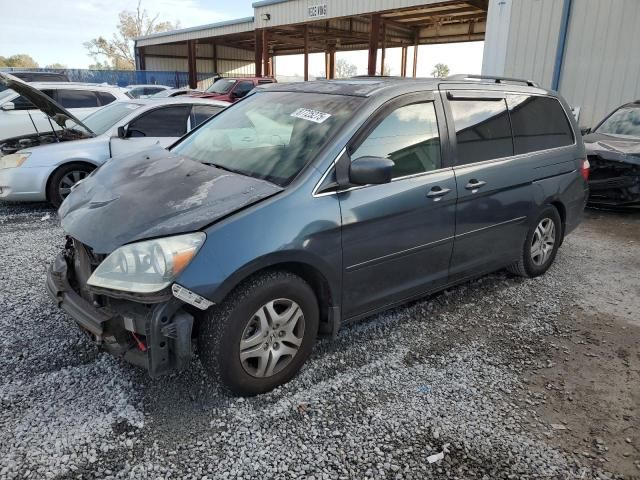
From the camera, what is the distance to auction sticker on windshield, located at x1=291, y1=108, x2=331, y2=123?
314 centimetres

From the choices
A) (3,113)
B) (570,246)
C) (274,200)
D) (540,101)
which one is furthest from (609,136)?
(3,113)

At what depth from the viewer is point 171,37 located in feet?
104

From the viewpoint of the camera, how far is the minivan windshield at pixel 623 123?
7723 millimetres

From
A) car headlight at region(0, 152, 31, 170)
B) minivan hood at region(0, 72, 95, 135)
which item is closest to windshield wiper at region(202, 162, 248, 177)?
minivan hood at region(0, 72, 95, 135)

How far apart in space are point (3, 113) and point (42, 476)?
380 inches

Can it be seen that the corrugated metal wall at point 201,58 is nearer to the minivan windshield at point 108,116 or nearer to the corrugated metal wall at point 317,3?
the corrugated metal wall at point 317,3

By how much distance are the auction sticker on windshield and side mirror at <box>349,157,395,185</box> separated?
1.47 ft

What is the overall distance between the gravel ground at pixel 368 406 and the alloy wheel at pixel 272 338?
0.20 metres

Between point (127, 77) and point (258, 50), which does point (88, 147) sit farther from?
point (127, 77)

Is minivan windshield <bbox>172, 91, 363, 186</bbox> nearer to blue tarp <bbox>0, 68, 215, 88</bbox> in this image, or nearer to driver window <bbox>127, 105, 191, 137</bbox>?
driver window <bbox>127, 105, 191, 137</bbox>

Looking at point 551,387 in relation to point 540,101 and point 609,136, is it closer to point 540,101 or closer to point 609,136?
point 540,101

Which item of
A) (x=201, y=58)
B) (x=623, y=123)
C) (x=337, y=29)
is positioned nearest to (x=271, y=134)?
(x=623, y=123)

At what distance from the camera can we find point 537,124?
4.32 meters

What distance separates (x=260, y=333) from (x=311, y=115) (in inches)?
57.6
